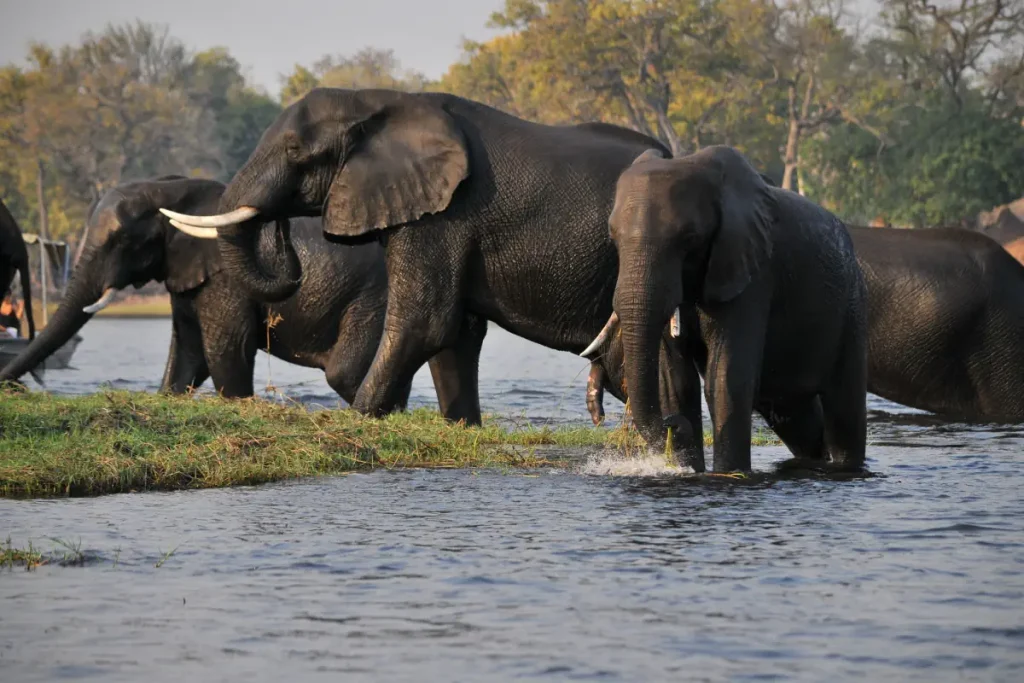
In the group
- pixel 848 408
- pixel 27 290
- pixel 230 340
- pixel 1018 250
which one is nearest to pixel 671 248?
pixel 848 408

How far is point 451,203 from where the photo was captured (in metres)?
11.5

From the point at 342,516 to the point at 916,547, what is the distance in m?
2.62

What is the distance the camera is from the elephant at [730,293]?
9211mm

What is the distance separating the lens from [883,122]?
53.5 metres

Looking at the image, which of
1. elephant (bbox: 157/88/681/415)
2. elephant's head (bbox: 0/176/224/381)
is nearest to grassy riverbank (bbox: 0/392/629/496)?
elephant (bbox: 157/88/681/415)

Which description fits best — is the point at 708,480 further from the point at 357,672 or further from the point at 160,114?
the point at 160,114

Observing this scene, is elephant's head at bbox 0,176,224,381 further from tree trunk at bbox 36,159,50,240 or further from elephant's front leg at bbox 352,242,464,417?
tree trunk at bbox 36,159,50,240

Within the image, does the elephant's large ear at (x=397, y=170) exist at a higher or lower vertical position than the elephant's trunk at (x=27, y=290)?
higher

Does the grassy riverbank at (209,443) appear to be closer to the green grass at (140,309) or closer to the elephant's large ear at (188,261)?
the elephant's large ear at (188,261)

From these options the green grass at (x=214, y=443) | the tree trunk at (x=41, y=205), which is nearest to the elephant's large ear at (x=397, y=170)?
the green grass at (x=214, y=443)

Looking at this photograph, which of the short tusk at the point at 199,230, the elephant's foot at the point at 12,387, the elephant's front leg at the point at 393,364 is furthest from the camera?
the elephant's foot at the point at 12,387

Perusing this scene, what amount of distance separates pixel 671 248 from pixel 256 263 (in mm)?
4062

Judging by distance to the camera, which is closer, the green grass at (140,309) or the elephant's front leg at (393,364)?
the elephant's front leg at (393,364)

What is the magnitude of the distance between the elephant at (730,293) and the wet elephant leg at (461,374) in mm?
1984
